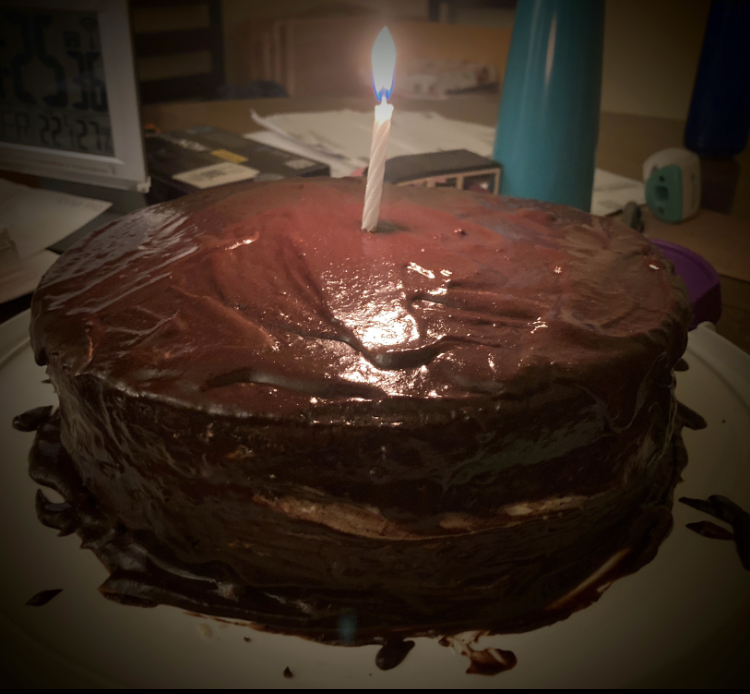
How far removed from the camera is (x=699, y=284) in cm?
131

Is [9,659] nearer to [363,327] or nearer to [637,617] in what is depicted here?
[363,327]

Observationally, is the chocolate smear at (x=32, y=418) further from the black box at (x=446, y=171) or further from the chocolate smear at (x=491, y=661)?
the black box at (x=446, y=171)

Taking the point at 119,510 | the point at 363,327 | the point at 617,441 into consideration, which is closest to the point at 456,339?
the point at 363,327

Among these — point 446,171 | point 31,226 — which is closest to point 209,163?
point 31,226

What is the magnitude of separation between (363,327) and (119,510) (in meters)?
0.40

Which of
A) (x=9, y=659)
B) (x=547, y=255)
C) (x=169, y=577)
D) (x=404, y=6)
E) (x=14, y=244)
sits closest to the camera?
(x=9, y=659)

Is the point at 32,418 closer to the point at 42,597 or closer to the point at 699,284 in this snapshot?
the point at 42,597

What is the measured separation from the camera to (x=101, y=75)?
1.46 metres

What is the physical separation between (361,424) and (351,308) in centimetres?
18

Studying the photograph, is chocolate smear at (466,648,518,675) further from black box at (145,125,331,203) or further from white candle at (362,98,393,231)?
black box at (145,125,331,203)

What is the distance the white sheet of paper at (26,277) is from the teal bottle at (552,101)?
1064mm

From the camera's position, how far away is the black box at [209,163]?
5.23ft

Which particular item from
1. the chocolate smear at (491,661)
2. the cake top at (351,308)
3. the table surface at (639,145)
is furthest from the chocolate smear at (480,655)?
the table surface at (639,145)

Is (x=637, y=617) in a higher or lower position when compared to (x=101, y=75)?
lower
